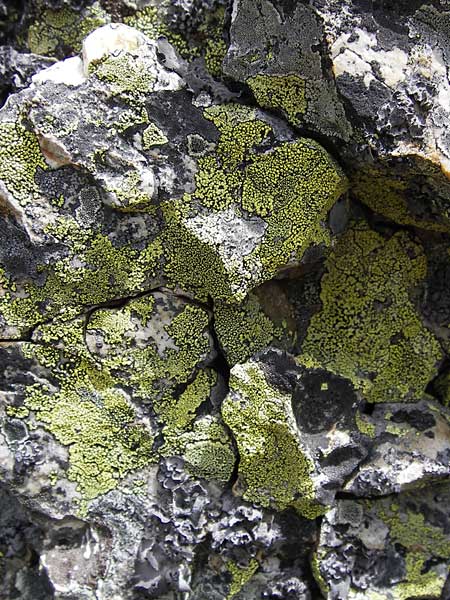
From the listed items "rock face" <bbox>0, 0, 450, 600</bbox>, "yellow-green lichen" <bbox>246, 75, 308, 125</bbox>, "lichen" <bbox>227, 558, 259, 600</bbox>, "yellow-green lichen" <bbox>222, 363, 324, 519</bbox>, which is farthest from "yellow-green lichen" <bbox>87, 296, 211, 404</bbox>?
"yellow-green lichen" <bbox>246, 75, 308, 125</bbox>

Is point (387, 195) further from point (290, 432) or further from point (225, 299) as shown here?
point (290, 432)

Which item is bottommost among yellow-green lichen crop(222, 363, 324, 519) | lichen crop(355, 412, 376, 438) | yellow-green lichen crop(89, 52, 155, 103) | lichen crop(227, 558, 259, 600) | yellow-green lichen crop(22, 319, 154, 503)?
lichen crop(227, 558, 259, 600)

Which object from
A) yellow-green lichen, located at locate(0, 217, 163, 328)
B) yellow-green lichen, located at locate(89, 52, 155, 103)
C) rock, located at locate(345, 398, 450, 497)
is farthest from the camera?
rock, located at locate(345, 398, 450, 497)

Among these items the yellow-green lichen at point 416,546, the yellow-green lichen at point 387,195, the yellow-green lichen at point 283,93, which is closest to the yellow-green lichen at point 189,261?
A: the yellow-green lichen at point 283,93

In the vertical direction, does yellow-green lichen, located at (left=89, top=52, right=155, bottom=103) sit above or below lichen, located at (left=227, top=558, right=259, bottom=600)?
above

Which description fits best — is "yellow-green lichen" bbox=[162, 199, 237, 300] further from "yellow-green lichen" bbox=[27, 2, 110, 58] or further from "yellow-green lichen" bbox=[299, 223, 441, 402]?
"yellow-green lichen" bbox=[27, 2, 110, 58]

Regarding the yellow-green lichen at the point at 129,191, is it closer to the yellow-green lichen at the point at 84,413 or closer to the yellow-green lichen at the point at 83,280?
the yellow-green lichen at the point at 83,280
